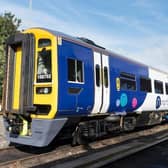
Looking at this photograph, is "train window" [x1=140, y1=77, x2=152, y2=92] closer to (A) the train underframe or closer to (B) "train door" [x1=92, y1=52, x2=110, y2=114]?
(A) the train underframe

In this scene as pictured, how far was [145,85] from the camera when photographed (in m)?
16.0

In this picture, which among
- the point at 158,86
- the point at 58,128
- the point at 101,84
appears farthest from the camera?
the point at 158,86

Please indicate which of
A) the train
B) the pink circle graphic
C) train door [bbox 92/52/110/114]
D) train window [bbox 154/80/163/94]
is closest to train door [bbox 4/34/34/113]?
the train

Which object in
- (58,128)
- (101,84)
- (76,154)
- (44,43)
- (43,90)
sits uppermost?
(44,43)

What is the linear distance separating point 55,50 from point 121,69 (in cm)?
431

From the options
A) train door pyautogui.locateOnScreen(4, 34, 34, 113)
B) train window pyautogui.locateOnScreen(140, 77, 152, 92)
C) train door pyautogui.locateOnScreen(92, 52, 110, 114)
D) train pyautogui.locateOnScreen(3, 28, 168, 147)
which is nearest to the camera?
train pyautogui.locateOnScreen(3, 28, 168, 147)

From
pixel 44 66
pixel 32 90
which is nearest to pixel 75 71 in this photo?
pixel 44 66

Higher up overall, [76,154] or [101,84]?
[101,84]

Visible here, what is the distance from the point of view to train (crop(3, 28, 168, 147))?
9.73 m

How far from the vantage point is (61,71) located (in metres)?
9.83

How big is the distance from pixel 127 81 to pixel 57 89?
5.02 m

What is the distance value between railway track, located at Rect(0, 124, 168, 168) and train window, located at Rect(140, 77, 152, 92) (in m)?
3.24

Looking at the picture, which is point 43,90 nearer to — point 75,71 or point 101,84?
point 75,71

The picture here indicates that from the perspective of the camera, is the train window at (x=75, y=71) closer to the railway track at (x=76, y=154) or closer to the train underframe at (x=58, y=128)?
the train underframe at (x=58, y=128)
